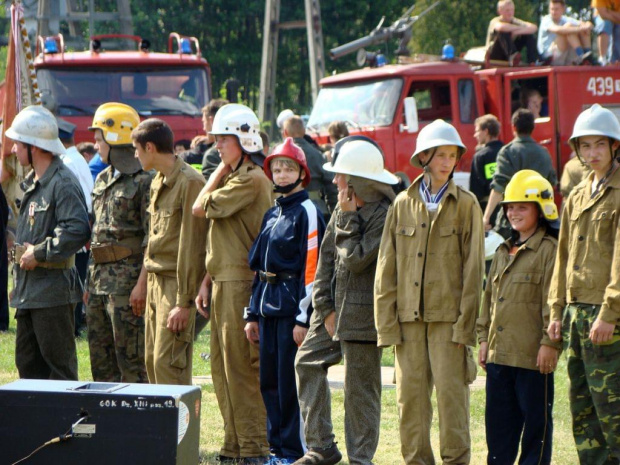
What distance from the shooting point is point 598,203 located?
5750mm

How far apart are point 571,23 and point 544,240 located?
10920 millimetres

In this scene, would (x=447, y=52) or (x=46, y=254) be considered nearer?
(x=46, y=254)

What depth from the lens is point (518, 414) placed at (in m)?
6.30

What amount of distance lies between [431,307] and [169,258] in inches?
71.8

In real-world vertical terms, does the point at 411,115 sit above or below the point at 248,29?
below

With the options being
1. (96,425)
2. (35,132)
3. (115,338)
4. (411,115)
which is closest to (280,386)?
(115,338)

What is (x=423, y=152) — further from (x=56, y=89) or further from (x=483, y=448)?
(x=56, y=89)

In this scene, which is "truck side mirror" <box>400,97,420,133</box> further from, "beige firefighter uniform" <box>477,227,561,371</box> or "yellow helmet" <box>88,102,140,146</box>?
"beige firefighter uniform" <box>477,227,561,371</box>

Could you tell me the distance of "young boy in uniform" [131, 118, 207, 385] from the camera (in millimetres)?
6965

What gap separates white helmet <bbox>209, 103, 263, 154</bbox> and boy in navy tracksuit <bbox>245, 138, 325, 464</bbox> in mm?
216

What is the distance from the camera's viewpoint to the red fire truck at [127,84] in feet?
50.8

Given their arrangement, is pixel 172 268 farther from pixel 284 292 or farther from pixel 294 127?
pixel 294 127

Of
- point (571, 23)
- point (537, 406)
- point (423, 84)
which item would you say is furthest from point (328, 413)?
point (571, 23)

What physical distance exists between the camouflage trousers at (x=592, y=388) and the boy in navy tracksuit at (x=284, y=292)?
1553 millimetres
